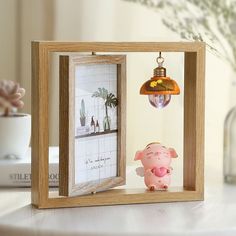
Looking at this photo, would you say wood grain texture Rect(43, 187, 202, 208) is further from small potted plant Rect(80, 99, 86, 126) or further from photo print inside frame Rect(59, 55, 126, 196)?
small potted plant Rect(80, 99, 86, 126)

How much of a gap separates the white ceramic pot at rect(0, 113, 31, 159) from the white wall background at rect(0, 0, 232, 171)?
1.97 ft

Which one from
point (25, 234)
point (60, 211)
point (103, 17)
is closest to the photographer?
point (25, 234)

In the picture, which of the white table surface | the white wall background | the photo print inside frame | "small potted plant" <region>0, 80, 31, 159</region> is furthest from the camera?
the white wall background

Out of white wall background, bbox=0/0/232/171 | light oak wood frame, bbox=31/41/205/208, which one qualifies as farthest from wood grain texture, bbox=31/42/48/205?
white wall background, bbox=0/0/232/171

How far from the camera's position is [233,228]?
119cm

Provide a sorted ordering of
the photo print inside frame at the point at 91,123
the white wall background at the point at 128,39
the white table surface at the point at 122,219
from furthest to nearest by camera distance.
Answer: the white wall background at the point at 128,39 < the photo print inside frame at the point at 91,123 < the white table surface at the point at 122,219

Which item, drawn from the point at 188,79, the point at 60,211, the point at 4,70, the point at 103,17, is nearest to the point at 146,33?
the point at 103,17

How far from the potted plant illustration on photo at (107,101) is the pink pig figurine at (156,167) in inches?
3.4

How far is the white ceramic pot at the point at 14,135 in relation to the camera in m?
1.44

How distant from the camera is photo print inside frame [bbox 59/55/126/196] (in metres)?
1.27

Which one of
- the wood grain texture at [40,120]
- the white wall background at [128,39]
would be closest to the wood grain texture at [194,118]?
the wood grain texture at [40,120]

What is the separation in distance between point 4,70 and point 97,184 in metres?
0.85

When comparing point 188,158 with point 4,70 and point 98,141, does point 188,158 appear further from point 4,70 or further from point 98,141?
point 4,70

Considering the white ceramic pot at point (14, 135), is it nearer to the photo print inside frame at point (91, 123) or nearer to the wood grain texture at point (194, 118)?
the photo print inside frame at point (91, 123)
